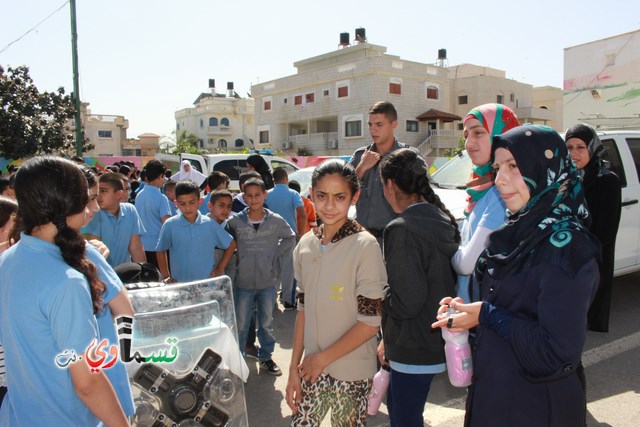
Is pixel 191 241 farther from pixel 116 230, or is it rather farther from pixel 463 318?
pixel 463 318

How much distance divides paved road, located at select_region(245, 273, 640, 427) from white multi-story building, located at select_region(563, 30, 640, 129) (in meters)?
18.2

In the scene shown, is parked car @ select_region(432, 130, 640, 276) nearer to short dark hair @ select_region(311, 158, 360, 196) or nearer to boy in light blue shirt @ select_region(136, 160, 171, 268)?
short dark hair @ select_region(311, 158, 360, 196)

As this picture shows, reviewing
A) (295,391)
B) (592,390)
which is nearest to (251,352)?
(295,391)

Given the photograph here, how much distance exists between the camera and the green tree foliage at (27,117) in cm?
1714

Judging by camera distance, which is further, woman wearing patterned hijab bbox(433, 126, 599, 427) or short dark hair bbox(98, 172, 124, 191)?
Answer: short dark hair bbox(98, 172, 124, 191)

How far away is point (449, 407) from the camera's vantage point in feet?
12.3

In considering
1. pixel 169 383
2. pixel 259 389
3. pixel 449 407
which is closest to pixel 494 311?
pixel 169 383

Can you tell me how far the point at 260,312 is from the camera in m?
4.57

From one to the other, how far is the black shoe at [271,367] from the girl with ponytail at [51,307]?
9.09 ft

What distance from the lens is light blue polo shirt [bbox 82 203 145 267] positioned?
14.0 feet

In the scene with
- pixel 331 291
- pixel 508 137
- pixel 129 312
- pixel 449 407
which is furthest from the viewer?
pixel 449 407

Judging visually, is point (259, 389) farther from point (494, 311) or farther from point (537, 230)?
point (537, 230)

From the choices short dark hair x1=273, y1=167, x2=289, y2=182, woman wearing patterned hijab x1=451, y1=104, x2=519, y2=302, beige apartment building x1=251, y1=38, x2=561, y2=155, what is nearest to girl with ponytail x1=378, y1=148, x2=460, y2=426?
woman wearing patterned hijab x1=451, y1=104, x2=519, y2=302

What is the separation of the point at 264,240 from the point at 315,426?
2.26 meters
